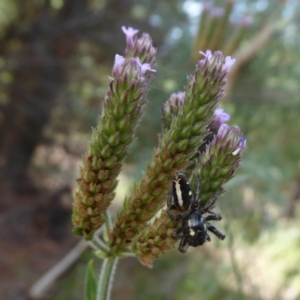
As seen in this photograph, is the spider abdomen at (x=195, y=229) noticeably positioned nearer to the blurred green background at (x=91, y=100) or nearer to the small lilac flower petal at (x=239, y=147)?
the small lilac flower petal at (x=239, y=147)

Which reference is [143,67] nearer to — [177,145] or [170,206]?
[177,145]

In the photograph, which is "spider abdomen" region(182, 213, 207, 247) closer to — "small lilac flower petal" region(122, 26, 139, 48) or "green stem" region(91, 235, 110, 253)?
"green stem" region(91, 235, 110, 253)

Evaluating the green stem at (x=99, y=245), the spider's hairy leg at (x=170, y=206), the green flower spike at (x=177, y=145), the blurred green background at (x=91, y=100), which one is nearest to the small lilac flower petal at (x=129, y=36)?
the green flower spike at (x=177, y=145)

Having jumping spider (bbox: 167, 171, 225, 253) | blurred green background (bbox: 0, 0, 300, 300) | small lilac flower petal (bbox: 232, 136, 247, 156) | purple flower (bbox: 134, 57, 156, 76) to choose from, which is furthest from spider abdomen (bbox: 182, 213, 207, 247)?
blurred green background (bbox: 0, 0, 300, 300)

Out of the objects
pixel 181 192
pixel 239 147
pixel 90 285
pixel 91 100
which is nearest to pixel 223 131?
pixel 239 147

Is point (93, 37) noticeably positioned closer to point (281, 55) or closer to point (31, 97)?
point (31, 97)

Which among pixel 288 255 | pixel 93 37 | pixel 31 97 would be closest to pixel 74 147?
pixel 31 97
